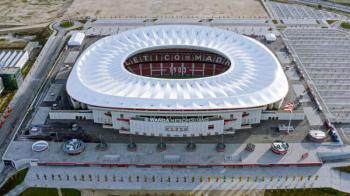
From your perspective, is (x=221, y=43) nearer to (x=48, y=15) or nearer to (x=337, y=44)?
(x=337, y=44)

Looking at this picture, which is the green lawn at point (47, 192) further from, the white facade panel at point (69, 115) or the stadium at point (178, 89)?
the white facade panel at point (69, 115)

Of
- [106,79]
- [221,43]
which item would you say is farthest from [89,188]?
→ [221,43]

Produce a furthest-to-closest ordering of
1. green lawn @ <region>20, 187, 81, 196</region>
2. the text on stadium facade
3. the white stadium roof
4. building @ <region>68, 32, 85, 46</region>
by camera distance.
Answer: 1. building @ <region>68, 32, 85, 46</region>
2. the text on stadium facade
3. the white stadium roof
4. green lawn @ <region>20, 187, 81, 196</region>

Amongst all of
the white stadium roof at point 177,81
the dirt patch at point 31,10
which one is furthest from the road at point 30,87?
the dirt patch at point 31,10

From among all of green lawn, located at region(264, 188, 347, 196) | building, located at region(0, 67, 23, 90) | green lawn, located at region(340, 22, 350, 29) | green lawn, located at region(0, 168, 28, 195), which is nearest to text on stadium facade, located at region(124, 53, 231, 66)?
building, located at region(0, 67, 23, 90)

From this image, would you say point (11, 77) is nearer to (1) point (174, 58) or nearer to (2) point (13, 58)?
(2) point (13, 58)

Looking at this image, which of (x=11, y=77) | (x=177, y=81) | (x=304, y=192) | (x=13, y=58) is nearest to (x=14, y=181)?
(x=11, y=77)

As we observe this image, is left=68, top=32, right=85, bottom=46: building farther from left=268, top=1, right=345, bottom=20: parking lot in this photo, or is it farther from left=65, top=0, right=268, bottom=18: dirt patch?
left=268, top=1, right=345, bottom=20: parking lot
